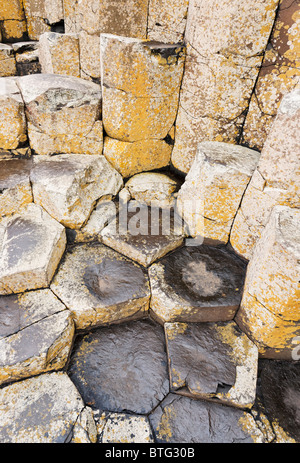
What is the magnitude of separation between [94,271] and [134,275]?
1.09 feet

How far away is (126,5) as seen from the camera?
8.07 ft

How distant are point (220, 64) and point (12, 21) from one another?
3.71 meters

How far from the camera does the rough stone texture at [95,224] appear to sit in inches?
96.8

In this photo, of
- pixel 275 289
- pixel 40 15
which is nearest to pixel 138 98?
pixel 275 289

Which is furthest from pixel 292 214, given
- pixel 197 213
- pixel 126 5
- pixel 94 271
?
pixel 126 5

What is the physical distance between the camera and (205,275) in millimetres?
2258

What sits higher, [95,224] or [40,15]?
[40,15]

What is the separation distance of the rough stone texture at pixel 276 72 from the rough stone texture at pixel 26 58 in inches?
125

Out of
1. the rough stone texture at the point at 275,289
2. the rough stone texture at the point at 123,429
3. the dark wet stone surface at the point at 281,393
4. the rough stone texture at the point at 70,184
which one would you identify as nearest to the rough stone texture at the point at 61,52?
the rough stone texture at the point at 70,184

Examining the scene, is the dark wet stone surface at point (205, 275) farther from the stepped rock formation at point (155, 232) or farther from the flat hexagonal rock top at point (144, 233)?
the flat hexagonal rock top at point (144, 233)

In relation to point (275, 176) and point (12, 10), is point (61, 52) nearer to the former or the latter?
point (12, 10)

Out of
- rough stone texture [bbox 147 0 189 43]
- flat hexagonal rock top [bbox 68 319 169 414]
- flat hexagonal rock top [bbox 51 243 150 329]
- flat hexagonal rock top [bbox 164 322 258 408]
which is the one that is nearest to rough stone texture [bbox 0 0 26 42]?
rough stone texture [bbox 147 0 189 43]
